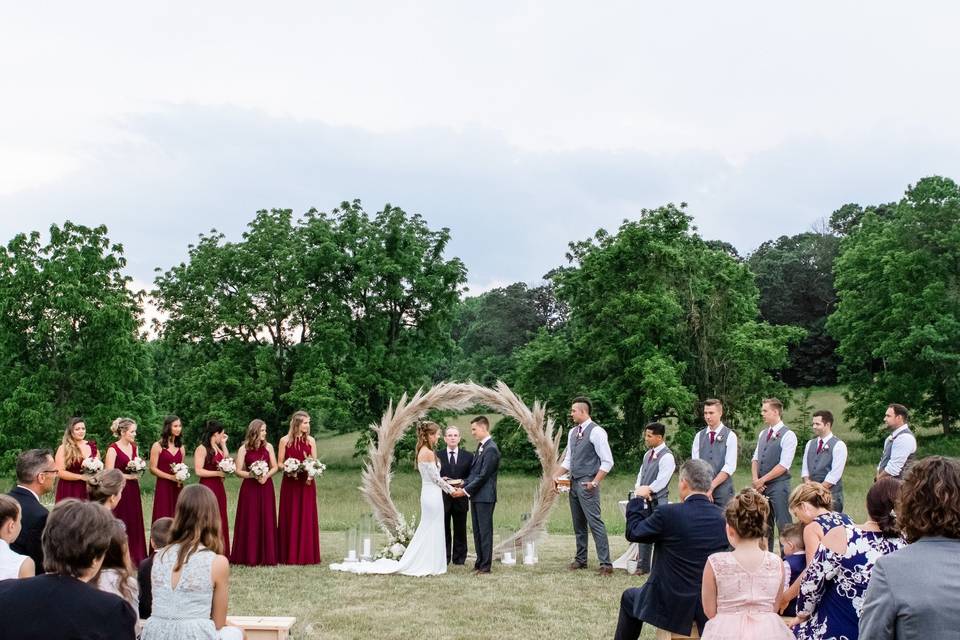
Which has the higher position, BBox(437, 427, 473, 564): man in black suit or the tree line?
the tree line

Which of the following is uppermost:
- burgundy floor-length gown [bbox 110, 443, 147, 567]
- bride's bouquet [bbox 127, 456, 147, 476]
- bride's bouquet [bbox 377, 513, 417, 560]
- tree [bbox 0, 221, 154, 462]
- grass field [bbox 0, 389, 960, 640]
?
tree [bbox 0, 221, 154, 462]

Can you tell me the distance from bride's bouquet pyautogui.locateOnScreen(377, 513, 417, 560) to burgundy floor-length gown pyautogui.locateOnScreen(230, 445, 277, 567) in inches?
61.8

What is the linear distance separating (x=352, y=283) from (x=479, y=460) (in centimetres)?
2127

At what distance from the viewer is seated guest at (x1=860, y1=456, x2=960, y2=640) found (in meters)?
2.93

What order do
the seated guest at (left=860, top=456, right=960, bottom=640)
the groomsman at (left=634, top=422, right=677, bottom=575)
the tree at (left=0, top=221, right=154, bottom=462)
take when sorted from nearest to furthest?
the seated guest at (left=860, top=456, right=960, bottom=640), the groomsman at (left=634, top=422, right=677, bottom=575), the tree at (left=0, top=221, right=154, bottom=462)

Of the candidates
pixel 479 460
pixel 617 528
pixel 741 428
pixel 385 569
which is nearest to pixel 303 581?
pixel 385 569

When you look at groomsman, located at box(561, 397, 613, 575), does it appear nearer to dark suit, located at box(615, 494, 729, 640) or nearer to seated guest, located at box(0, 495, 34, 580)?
dark suit, located at box(615, 494, 729, 640)

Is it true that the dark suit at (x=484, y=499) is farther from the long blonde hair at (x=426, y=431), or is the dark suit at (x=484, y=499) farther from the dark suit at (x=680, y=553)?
the dark suit at (x=680, y=553)

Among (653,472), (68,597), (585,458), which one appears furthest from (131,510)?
(68,597)

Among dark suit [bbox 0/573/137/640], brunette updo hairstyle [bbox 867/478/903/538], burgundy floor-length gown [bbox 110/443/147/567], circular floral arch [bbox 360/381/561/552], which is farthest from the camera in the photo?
circular floral arch [bbox 360/381/561/552]

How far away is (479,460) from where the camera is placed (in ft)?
39.0

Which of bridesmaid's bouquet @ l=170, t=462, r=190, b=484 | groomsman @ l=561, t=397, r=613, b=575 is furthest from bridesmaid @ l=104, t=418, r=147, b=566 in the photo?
groomsman @ l=561, t=397, r=613, b=575

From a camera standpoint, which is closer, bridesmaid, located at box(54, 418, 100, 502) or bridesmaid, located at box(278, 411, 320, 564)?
bridesmaid, located at box(54, 418, 100, 502)

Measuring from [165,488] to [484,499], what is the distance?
4.35m
